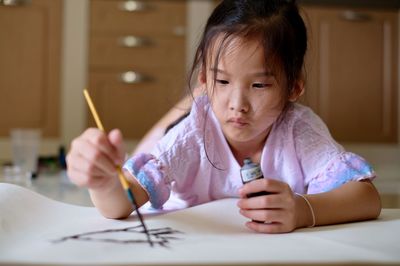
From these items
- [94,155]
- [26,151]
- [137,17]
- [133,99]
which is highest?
[137,17]

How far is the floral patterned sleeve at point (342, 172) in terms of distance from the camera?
0.73m

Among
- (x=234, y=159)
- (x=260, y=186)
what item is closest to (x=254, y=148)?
(x=234, y=159)

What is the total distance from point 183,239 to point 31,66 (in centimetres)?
190

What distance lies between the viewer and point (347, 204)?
673 mm

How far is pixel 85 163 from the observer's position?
1.71 feet

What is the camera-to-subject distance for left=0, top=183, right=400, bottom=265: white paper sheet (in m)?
0.45

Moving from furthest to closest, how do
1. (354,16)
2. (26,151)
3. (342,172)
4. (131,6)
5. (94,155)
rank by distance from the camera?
(354,16) < (131,6) < (26,151) < (342,172) < (94,155)

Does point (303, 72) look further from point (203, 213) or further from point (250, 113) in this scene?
point (203, 213)

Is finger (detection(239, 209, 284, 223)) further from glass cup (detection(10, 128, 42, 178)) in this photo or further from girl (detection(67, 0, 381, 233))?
glass cup (detection(10, 128, 42, 178))

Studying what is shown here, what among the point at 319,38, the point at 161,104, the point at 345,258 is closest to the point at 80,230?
the point at 345,258

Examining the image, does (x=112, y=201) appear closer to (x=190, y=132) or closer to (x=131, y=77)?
(x=190, y=132)

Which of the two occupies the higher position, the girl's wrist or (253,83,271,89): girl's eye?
(253,83,271,89): girl's eye

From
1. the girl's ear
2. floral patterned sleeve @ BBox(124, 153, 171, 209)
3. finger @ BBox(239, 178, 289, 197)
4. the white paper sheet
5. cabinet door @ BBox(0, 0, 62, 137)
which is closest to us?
the white paper sheet

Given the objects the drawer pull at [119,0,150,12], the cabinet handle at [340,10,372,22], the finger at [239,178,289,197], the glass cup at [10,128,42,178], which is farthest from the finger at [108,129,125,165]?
the cabinet handle at [340,10,372,22]
